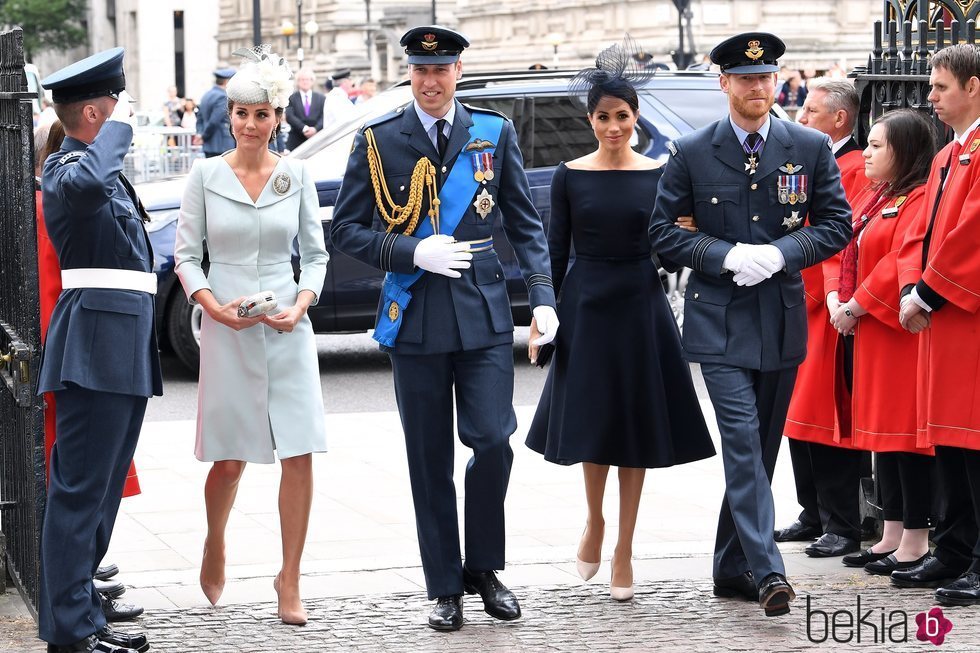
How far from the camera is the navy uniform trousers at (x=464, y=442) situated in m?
5.91

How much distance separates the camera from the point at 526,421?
997 centimetres

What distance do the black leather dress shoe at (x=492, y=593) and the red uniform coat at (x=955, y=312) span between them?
1.66m

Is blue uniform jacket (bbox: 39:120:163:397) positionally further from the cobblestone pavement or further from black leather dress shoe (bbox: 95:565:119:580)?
black leather dress shoe (bbox: 95:565:119:580)

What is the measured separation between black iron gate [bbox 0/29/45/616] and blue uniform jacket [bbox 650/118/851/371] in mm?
2166

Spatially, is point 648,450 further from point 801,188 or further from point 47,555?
point 47,555

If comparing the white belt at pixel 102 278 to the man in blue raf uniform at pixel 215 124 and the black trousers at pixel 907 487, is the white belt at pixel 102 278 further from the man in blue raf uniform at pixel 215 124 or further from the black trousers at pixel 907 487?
the man in blue raf uniform at pixel 215 124

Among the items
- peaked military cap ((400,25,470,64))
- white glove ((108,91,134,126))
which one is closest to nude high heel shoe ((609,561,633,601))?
peaked military cap ((400,25,470,64))

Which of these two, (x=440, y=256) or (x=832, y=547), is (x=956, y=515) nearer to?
(x=832, y=547)

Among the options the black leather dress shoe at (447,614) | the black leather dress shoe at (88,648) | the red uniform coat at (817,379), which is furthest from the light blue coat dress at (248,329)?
the red uniform coat at (817,379)

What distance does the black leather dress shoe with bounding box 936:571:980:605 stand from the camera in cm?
598

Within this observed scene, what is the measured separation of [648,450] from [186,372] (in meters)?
6.19

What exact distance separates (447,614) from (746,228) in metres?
1.71

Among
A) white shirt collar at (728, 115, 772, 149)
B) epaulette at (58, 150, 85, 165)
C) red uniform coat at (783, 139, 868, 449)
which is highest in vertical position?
white shirt collar at (728, 115, 772, 149)

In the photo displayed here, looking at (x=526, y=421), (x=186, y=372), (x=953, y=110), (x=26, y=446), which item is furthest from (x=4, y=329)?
(x=186, y=372)
